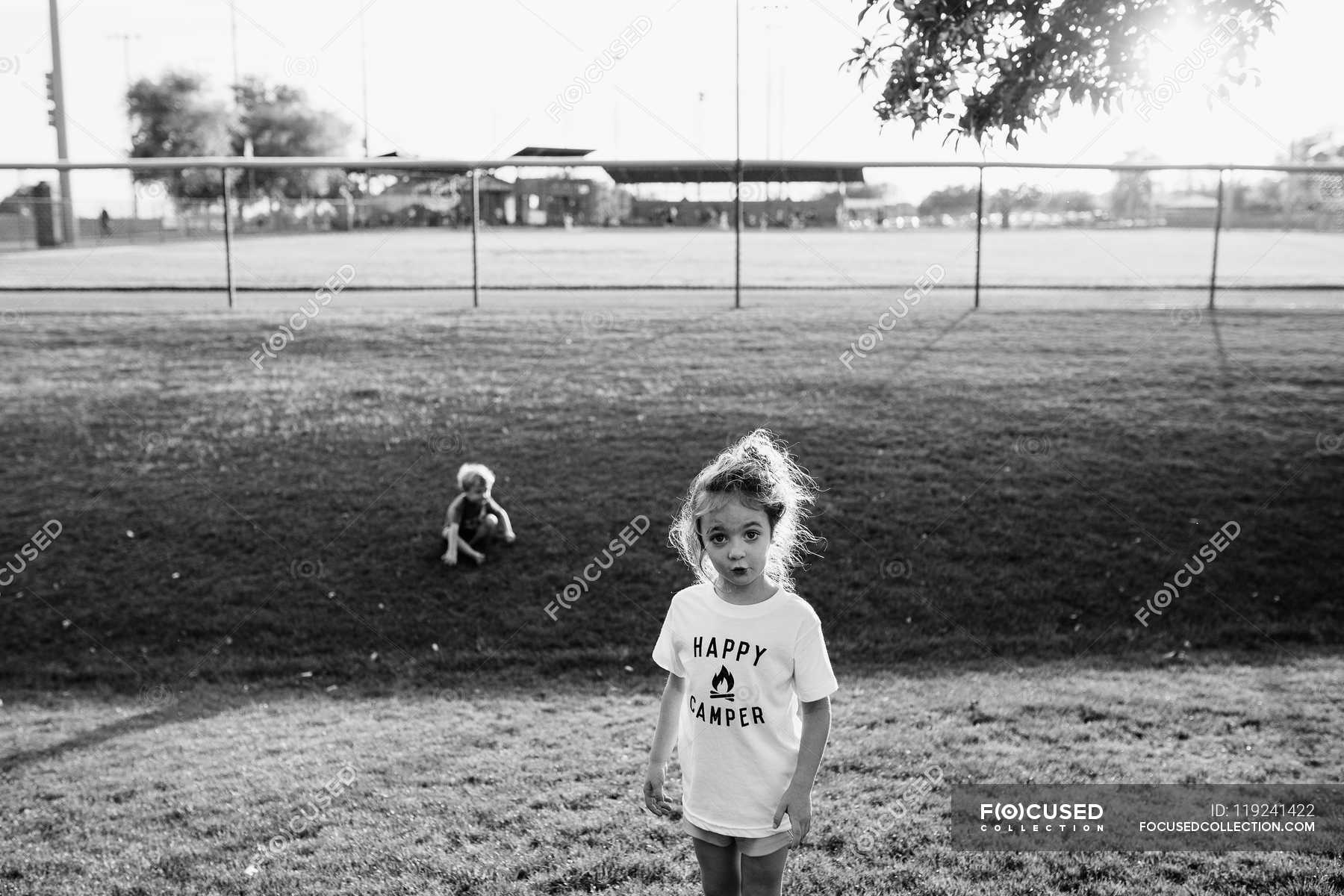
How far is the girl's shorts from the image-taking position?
9.77 feet

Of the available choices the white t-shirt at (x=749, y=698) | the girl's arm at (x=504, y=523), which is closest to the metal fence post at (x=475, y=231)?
the girl's arm at (x=504, y=523)

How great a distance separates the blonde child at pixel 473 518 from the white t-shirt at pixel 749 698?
545 centimetres

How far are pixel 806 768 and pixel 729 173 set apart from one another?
12111 mm

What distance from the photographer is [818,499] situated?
30.2ft

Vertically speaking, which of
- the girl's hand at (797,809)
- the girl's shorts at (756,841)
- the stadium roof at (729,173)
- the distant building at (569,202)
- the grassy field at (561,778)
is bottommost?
the grassy field at (561,778)

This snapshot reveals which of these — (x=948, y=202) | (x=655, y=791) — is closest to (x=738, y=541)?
(x=655, y=791)

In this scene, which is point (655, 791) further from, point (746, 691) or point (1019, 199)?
point (1019, 199)

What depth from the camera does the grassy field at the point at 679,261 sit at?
18.2m

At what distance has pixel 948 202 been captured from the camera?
18.4m

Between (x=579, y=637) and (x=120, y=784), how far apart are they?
3.21 m

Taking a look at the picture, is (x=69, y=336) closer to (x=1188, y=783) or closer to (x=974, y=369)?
(x=974, y=369)

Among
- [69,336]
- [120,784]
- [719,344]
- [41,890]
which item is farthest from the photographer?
[69,336]

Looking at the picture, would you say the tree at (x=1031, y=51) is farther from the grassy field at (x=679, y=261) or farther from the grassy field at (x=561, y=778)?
the grassy field at (x=679, y=261)

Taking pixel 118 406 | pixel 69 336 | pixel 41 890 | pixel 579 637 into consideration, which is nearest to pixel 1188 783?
pixel 579 637
